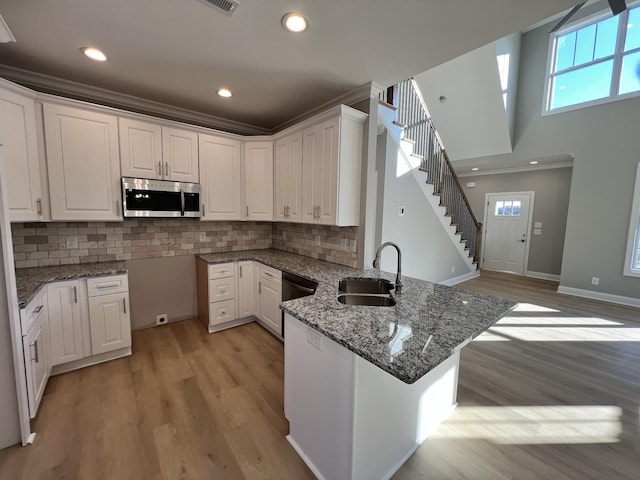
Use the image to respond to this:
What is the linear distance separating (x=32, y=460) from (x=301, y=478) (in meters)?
1.60

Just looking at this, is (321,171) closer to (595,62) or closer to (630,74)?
(630,74)

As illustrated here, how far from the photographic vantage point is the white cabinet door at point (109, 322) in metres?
2.46

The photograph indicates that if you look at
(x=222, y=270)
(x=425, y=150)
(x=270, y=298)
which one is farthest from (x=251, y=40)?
(x=425, y=150)

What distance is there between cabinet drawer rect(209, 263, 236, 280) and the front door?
6.79 meters

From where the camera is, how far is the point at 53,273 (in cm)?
235

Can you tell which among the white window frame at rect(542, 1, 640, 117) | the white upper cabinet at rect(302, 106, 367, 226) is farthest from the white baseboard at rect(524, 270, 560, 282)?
the white upper cabinet at rect(302, 106, 367, 226)

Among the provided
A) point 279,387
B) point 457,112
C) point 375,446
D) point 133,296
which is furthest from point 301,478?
point 457,112

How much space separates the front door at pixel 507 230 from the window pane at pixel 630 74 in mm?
2340

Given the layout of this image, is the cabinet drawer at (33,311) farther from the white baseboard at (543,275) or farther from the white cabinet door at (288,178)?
the white baseboard at (543,275)

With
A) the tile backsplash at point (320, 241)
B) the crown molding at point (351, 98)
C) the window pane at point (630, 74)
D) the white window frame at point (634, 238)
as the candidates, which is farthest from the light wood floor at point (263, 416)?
the window pane at point (630, 74)

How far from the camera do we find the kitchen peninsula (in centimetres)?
116

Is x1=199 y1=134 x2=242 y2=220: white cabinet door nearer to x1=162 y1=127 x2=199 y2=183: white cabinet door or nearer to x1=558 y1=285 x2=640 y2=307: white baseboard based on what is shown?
x1=162 y1=127 x2=199 y2=183: white cabinet door

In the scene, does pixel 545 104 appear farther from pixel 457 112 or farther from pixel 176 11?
pixel 176 11

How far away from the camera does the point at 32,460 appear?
5.11ft
